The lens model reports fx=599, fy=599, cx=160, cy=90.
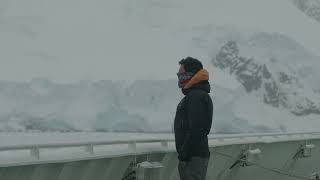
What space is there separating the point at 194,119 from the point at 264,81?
72.1 meters

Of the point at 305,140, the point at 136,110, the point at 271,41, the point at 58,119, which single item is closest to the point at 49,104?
the point at 58,119

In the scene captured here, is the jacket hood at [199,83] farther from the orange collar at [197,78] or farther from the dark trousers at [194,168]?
the dark trousers at [194,168]

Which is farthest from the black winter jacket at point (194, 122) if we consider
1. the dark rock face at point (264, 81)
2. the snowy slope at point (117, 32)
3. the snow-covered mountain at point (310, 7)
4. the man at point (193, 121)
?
the snow-covered mountain at point (310, 7)

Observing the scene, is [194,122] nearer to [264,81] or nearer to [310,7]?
[264,81]

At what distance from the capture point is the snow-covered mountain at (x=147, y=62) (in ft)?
168

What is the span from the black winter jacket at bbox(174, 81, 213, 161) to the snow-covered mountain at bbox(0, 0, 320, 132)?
4392 centimetres

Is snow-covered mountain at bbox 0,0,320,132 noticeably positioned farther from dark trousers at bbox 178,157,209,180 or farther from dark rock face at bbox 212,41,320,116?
dark trousers at bbox 178,157,209,180

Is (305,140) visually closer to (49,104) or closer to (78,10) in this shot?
(49,104)

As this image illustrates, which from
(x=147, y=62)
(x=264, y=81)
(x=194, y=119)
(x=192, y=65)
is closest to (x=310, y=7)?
(x=264, y=81)

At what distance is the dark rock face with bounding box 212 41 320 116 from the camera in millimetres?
72312

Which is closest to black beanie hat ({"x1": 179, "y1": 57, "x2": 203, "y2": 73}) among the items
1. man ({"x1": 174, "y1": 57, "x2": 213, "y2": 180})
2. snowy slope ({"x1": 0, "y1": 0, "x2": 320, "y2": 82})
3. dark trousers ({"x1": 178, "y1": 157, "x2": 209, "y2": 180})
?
man ({"x1": 174, "y1": 57, "x2": 213, "y2": 180})

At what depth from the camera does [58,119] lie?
166 ft

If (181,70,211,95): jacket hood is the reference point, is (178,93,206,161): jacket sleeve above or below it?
below

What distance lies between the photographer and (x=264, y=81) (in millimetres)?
74688
